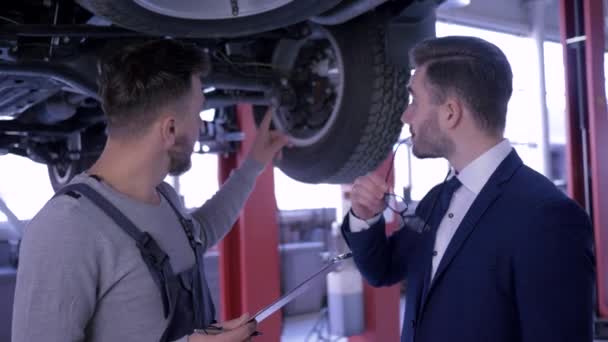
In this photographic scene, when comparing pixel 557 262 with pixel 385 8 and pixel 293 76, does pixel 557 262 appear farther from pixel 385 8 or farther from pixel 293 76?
pixel 293 76

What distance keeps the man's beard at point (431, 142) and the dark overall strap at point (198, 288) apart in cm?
54

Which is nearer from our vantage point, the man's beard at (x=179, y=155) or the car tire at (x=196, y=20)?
the man's beard at (x=179, y=155)

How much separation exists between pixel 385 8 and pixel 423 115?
557mm

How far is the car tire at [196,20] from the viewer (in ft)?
4.60

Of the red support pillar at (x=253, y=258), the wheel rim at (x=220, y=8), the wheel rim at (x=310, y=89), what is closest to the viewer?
the wheel rim at (x=220, y=8)

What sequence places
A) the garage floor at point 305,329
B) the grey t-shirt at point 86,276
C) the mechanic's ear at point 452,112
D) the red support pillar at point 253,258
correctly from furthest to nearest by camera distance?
the garage floor at point 305,329, the red support pillar at point 253,258, the mechanic's ear at point 452,112, the grey t-shirt at point 86,276

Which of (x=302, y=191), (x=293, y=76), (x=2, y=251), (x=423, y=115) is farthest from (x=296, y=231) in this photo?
(x=423, y=115)

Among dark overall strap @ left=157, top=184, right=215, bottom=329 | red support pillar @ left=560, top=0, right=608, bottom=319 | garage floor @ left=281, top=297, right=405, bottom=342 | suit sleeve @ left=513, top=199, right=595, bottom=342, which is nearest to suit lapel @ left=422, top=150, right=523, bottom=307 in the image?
suit sleeve @ left=513, top=199, right=595, bottom=342

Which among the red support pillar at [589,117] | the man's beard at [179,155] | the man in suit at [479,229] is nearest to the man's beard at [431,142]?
the man in suit at [479,229]

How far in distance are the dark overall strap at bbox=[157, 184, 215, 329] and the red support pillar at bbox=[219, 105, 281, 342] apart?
1998 millimetres

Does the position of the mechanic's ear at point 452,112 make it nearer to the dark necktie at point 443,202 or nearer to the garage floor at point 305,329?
the dark necktie at point 443,202

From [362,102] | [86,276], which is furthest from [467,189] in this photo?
[86,276]

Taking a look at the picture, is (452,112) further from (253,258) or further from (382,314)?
(382,314)

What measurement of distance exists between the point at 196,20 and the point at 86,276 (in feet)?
2.57
